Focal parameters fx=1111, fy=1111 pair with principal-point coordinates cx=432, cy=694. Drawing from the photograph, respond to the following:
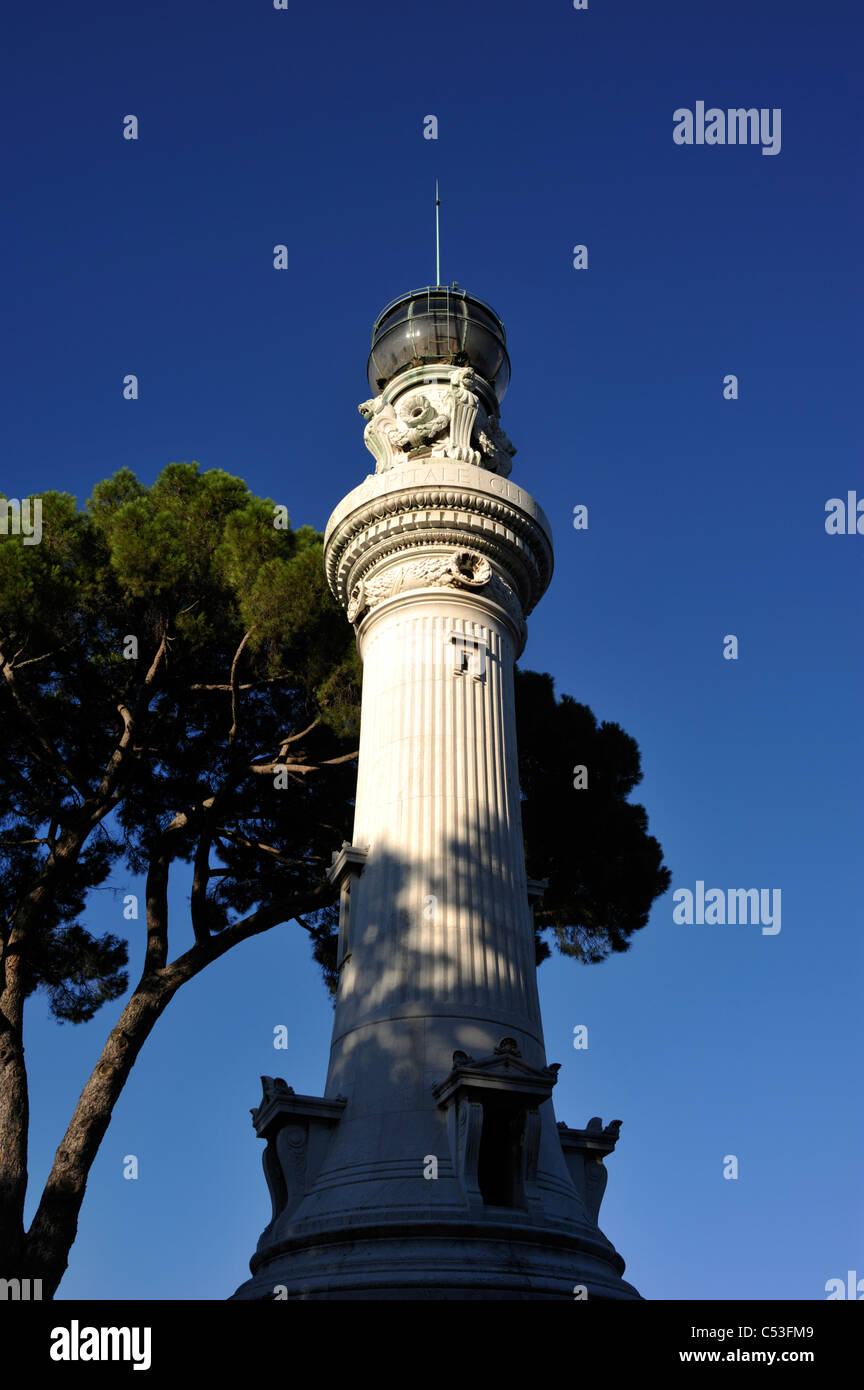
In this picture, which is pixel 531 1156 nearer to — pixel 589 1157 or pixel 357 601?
pixel 589 1157

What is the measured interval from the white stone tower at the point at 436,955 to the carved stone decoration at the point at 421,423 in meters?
0.03

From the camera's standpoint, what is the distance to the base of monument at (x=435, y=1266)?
734 centimetres

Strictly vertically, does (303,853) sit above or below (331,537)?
below

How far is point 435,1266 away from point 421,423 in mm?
8632

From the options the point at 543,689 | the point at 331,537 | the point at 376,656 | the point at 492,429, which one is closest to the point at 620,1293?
the point at 376,656

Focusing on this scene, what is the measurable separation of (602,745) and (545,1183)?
9.25 m

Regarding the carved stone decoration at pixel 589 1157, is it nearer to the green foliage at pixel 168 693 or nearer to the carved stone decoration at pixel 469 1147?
the carved stone decoration at pixel 469 1147

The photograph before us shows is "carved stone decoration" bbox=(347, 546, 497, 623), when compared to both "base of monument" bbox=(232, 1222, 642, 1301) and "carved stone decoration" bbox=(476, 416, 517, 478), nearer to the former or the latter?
"carved stone decoration" bbox=(476, 416, 517, 478)

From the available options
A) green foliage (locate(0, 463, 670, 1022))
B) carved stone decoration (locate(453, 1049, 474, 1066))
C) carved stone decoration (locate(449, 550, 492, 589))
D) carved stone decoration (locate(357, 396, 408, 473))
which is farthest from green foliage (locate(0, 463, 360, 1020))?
carved stone decoration (locate(453, 1049, 474, 1066))

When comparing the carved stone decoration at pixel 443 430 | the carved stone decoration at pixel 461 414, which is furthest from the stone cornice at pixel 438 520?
the carved stone decoration at pixel 443 430

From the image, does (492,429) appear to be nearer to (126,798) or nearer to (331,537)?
(331,537)

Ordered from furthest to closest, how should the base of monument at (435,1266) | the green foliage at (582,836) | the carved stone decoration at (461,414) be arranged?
the green foliage at (582,836) < the carved stone decoration at (461,414) < the base of monument at (435,1266)

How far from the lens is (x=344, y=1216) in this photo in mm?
7922

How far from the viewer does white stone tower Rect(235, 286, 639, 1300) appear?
7.86 metres
